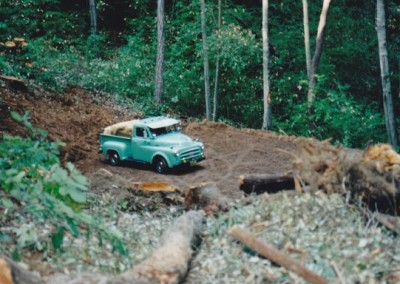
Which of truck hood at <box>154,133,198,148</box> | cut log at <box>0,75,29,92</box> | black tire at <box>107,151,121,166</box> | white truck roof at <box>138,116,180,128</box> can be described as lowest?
black tire at <box>107,151,121,166</box>

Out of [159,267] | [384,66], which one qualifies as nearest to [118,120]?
[384,66]

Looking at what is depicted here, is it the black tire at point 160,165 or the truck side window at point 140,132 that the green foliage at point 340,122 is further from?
the truck side window at point 140,132

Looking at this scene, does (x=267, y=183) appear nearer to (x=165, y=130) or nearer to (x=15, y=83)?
(x=165, y=130)

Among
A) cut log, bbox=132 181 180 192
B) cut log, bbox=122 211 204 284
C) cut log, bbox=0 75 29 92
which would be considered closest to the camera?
cut log, bbox=122 211 204 284

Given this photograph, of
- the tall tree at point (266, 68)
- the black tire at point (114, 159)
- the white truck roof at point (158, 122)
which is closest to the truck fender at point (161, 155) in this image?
the white truck roof at point (158, 122)

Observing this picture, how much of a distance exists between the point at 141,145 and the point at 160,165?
0.77m

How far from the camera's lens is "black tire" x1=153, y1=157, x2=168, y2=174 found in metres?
12.7

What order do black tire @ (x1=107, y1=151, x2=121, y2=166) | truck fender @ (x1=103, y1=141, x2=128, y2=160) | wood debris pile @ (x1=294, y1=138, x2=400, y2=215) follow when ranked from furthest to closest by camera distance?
black tire @ (x1=107, y1=151, x2=121, y2=166) → truck fender @ (x1=103, y1=141, x2=128, y2=160) → wood debris pile @ (x1=294, y1=138, x2=400, y2=215)

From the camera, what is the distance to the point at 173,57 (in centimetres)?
2323

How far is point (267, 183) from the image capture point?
29.8 ft

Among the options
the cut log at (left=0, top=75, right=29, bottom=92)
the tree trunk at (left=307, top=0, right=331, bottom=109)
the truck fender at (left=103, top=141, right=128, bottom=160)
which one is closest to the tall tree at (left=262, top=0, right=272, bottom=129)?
the tree trunk at (left=307, top=0, right=331, bottom=109)

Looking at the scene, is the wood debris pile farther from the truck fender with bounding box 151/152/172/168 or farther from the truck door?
the truck door

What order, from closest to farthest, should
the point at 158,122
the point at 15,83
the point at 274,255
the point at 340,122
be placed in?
the point at 274,255
the point at 158,122
the point at 15,83
the point at 340,122

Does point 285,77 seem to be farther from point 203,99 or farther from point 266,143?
point 266,143
